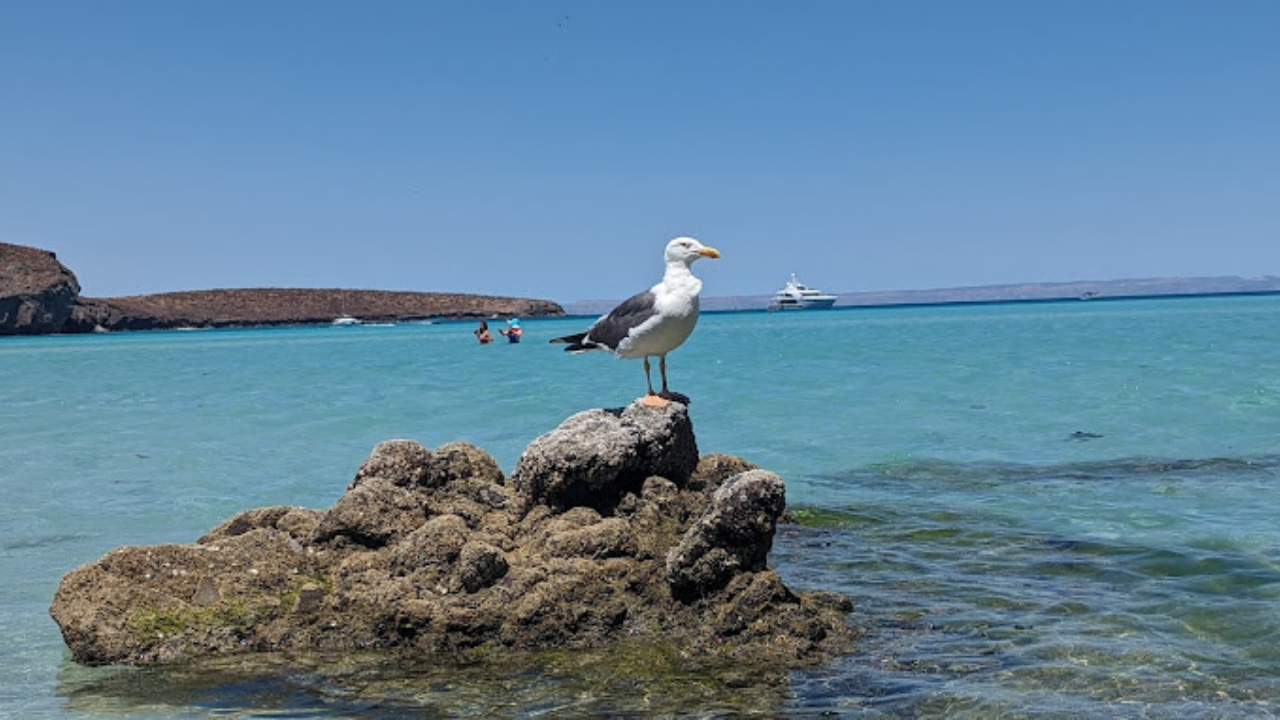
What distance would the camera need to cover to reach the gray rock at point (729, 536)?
7223 millimetres

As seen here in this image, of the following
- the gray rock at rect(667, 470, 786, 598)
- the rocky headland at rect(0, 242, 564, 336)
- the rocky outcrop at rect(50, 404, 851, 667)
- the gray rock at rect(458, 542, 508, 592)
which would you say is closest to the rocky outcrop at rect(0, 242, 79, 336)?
the rocky headland at rect(0, 242, 564, 336)

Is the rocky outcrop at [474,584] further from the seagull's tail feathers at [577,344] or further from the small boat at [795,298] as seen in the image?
the small boat at [795,298]

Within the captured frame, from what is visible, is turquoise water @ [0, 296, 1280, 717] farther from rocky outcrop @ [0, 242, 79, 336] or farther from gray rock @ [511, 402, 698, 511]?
rocky outcrop @ [0, 242, 79, 336]

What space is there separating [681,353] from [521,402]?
22.2 metres

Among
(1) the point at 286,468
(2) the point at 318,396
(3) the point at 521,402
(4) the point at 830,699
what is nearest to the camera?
(4) the point at 830,699

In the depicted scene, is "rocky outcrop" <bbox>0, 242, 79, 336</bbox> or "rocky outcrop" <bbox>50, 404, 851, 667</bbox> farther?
"rocky outcrop" <bbox>0, 242, 79, 336</bbox>

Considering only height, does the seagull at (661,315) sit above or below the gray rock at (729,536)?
above

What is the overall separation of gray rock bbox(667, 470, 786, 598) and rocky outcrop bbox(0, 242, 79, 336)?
338ft

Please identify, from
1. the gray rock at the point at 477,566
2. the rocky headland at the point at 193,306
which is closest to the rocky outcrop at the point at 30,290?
the rocky headland at the point at 193,306

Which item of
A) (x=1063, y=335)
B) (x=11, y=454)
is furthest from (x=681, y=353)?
(x=11, y=454)

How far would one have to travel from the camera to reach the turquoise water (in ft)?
20.6

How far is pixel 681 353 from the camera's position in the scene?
150ft

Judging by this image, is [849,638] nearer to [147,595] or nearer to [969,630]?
[969,630]

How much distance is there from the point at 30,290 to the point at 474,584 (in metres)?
102
